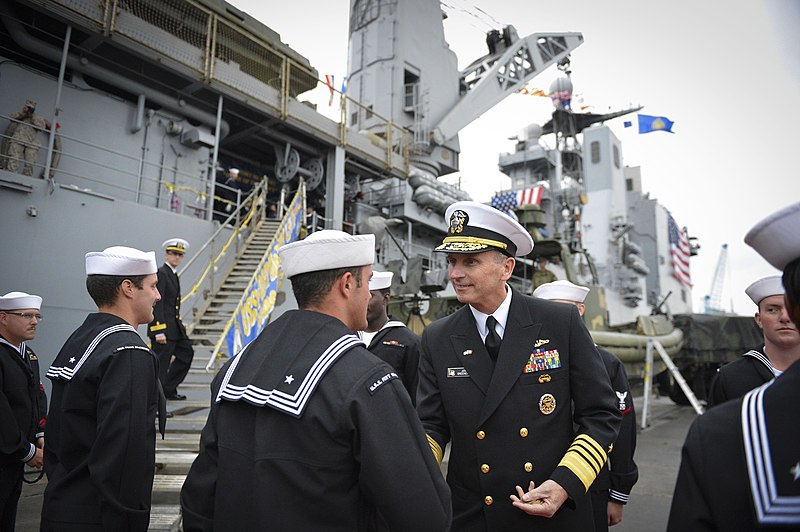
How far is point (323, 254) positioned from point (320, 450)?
1.86 ft

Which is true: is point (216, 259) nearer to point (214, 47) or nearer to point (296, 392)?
point (214, 47)

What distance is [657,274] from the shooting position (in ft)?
86.8

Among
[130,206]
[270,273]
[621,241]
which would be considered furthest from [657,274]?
[130,206]

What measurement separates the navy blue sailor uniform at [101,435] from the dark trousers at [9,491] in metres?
0.82

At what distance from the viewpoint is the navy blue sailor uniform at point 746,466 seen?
0.78 meters

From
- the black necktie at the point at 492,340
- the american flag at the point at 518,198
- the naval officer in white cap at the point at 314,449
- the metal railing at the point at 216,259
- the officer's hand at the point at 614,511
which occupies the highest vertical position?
the american flag at the point at 518,198

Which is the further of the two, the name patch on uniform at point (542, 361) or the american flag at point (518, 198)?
the american flag at point (518, 198)

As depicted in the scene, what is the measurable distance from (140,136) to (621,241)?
69.9 feet

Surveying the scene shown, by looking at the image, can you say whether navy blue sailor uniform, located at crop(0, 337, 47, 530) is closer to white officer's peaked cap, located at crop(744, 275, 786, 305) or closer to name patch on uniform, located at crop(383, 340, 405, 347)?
name patch on uniform, located at crop(383, 340, 405, 347)

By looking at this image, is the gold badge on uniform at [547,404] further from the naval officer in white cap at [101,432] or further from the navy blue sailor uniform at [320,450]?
the naval officer in white cap at [101,432]

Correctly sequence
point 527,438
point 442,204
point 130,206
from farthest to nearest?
point 442,204
point 130,206
point 527,438

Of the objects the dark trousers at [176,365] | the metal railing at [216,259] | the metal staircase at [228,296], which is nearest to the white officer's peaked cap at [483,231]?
the dark trousers at [176,365]

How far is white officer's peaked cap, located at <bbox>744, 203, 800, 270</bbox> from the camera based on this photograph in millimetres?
883

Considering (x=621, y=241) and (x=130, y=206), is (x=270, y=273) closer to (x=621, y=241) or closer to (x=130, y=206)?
(x=130, y=206)
